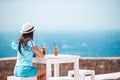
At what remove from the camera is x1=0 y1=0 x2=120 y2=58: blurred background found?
9461mm

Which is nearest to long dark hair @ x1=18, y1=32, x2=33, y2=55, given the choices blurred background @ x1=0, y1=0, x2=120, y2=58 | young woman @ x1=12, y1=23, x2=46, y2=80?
young woman @ x1=12, y1=23, x2=46, y2=80

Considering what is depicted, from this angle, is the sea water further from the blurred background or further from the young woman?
the young woman

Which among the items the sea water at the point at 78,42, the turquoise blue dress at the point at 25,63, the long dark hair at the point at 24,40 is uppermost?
the long dark hair at the point at 24,40

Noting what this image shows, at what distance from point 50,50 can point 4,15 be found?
1326mm

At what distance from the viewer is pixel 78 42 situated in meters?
10.2

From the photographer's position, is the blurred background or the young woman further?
the blurred background

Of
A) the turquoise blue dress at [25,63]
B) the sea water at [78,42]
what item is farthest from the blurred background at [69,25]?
the turquoise blue dress at [25,63]

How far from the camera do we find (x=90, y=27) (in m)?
10.4

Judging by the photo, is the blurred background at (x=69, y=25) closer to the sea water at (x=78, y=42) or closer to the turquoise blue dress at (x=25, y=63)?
the sea water at (x=78, y=42)

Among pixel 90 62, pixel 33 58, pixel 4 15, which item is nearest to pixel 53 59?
pixel 33 58

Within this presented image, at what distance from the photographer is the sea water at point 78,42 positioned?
9.44 metres

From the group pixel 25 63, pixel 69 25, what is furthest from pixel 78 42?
pixel 25 63

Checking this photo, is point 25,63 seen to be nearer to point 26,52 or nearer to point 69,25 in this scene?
point 26,52

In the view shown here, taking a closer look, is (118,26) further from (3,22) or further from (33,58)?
(33,58)
